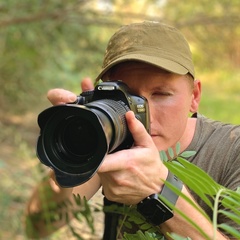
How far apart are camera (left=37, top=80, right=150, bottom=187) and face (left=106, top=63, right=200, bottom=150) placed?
8.8 inches

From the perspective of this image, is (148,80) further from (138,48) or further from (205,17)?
(205,17)

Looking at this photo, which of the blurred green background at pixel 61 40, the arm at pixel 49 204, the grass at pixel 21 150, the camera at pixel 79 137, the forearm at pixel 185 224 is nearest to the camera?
the camera at pixel 79 137

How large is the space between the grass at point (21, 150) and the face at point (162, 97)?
1.55 ft

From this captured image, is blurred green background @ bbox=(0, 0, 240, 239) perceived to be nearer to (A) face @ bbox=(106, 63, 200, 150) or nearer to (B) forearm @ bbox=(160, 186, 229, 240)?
(A) face @ bbox=(106, 63, 200, 150)

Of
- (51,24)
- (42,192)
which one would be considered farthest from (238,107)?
(42,192)

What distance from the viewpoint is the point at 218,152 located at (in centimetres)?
150

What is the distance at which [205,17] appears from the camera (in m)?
5.12

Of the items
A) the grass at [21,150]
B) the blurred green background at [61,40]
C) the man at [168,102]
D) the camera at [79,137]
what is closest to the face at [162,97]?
the man at [168,102]

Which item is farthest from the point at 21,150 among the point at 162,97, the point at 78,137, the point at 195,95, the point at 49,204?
the point at 78,137

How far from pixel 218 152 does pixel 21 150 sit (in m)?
2.35

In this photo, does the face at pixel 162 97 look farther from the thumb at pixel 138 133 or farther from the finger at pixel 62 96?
the thumb at pixel 138 133

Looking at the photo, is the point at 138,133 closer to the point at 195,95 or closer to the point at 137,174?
the point at 137,174

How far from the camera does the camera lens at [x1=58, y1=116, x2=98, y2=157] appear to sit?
1.14 m

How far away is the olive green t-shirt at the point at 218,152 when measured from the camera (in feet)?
4.71
